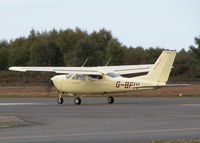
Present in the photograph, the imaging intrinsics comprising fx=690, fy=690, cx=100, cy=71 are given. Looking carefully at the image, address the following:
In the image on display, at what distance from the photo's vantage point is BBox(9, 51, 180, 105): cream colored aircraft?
35406 millimetres

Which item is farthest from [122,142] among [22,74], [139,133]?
[22,74]

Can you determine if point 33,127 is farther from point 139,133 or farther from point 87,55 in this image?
point 87,55

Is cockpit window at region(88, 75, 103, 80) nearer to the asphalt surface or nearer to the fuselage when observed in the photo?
the fuselage

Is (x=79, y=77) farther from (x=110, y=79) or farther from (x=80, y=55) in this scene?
(x=80, y=55)

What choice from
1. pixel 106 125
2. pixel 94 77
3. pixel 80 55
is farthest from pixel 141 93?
pixel 80 55

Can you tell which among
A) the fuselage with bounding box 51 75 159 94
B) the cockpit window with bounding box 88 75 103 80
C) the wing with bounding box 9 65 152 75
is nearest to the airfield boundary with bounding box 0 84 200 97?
the wing with bounding box 9 65 152 75

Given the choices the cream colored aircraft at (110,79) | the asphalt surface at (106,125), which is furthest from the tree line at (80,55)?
the asphalt surface at (106,125)

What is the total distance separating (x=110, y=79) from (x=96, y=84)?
1223 mm

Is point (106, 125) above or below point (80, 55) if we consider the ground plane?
below

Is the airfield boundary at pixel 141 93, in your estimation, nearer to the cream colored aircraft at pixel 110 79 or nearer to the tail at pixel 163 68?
the cream colored aircraft at pixel 110 79

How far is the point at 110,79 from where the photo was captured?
37.7m

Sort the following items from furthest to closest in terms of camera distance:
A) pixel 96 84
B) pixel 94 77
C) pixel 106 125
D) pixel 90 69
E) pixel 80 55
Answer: pixel 80 55 < pixel 90 69 < pixel 94 77 < pixel 96 84 < pixel 106 125

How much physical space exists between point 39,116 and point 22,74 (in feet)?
178

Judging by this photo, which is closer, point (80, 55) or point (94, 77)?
point (94, 77)
